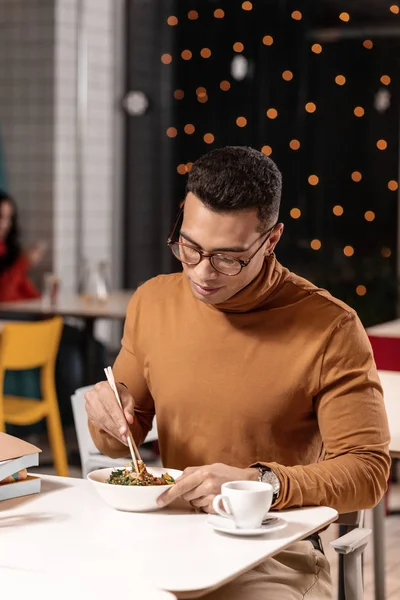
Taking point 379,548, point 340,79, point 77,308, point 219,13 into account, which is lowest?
point 379,548

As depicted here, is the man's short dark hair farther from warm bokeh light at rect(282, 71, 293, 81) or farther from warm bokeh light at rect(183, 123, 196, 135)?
warm bokeh light at rect(183, 123, 196, 135)

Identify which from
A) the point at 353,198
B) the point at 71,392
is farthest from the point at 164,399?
the point at 353,198

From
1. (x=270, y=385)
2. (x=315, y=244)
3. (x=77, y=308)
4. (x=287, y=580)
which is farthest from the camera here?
(x=315, y=244)

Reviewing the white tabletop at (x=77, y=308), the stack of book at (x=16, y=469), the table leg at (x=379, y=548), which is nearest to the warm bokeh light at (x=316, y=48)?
the white tabletop at (x=77, y=308)

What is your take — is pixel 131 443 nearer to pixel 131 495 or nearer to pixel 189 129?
pixel 131 495

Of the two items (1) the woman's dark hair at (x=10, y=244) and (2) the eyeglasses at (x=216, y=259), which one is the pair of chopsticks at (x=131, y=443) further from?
(1) the woman's dark hair at (x=10, y=244)

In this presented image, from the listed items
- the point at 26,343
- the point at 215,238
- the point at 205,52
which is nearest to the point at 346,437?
the point at 215,238

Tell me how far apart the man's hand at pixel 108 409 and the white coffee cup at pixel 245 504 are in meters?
0.36

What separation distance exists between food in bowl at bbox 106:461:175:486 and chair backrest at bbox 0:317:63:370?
2.77 meters

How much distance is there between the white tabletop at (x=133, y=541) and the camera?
145 centimetres

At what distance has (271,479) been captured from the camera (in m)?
1.74

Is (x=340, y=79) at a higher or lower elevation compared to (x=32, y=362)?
higher

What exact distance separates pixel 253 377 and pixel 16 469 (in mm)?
474

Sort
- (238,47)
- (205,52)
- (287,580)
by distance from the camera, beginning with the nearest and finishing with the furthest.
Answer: (287,580) → (238,47) → (205,52)
